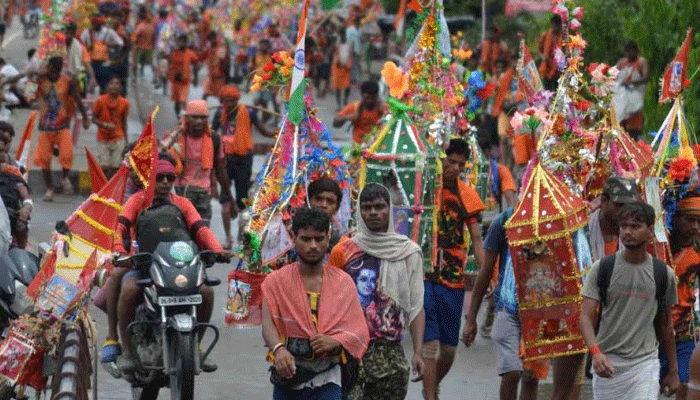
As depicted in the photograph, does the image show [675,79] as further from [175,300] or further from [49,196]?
[49,196]

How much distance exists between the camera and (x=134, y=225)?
10.5 metres

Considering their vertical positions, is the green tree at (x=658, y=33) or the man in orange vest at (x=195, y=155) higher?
the green tree at (x=658, y=33)

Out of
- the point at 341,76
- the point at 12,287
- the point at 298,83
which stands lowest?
the point at 341,76

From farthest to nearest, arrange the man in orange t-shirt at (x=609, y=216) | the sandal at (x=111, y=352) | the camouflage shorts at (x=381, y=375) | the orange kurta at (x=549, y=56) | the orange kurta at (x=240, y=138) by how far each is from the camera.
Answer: the orange kurta at (x=549, y=56) < the orange kurta at (x=240, y=138) < the sandal at (x=111, y=352) < the man in orange t-shirt at (x=609, y=216) < the camouflage shorts at (x=381, y=375)

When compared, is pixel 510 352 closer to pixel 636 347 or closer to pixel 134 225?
pixel 636 347

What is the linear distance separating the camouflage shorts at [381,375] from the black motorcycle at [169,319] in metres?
Answer: 1.58

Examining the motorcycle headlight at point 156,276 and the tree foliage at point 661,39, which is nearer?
the motorcycle headlight at point 156,276

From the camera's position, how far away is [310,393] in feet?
26.1

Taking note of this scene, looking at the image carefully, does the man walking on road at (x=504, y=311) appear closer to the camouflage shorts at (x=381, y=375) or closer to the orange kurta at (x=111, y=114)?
the camouflage shorts at (x=381, y=375)

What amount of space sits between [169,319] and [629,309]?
8.73 feet

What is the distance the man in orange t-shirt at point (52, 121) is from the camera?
769 inches

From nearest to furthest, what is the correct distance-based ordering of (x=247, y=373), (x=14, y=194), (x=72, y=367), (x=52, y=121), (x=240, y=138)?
(x=72, y=367) → (x=247, y=373) → (x=14, y=194) → (x=240, y=138) → (x=52, y=121)

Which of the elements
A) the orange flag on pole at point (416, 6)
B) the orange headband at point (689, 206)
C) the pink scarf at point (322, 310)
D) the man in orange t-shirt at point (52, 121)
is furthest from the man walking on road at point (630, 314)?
the man in orange t-shirt at point (52, 121)

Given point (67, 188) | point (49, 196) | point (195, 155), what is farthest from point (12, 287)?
point (67, 188)
